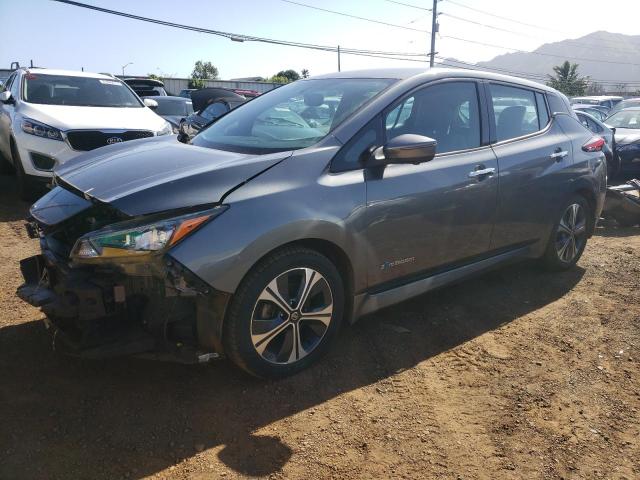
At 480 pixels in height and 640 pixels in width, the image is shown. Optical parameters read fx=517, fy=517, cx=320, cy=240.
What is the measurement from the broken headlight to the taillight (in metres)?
3.68

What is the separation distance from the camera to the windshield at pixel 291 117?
10.4ft

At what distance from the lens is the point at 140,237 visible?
8.00 feet

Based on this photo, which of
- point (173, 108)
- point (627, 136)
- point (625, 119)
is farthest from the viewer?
point (173, 108)

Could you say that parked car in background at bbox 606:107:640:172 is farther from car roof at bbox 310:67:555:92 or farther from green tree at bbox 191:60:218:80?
green tree at bbox 191:60:218:80

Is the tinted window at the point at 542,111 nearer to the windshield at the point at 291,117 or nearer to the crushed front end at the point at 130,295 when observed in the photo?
the windshield at the point at 291,117

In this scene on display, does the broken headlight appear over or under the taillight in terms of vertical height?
under

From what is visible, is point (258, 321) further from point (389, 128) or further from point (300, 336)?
point (389, 128)

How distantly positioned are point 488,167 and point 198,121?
3481mm

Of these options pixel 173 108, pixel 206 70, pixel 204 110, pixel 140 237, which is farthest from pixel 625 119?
pixel 206 70

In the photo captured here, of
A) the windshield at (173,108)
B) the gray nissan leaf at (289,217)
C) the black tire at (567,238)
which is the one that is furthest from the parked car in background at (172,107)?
the black tire at (567,238)

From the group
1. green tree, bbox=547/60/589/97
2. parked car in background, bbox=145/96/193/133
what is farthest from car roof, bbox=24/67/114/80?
green tree, bbox=547/60/589/97

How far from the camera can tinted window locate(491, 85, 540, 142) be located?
157 inches

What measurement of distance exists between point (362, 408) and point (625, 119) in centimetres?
1186

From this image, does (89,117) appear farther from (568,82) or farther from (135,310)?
(568,82)
